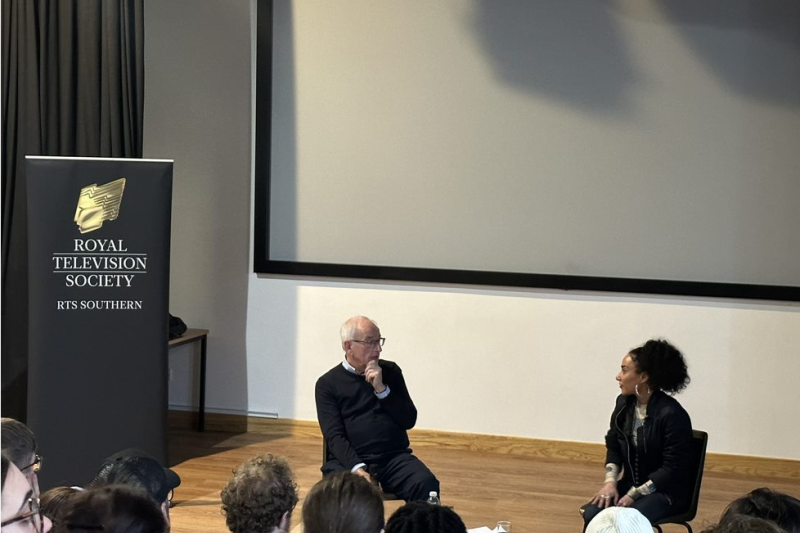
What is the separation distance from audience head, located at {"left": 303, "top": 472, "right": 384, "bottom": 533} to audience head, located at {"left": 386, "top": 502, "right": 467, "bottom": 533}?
0.63 ft

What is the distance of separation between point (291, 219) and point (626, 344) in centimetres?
239

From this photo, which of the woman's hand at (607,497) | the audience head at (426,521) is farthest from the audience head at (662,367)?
the audience head at (426,521)

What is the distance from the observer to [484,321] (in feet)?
20.7

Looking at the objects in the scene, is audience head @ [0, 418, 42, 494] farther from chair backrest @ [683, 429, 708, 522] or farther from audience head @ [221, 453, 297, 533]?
chair backrest @ [683, 429, 708, 522]

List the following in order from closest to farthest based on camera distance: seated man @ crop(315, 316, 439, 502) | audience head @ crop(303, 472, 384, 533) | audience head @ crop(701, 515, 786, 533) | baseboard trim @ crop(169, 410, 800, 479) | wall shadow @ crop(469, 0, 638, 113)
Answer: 1. audience head @ crop(701, 515, 786, 533)
2. audience head @ crop(303, 472, 384, 533)
3. seated man @ crop(315, 316, 439, 502)
4. baseboard trim @ crop(169, 410, 800, 479)
5. wall shadow @ crop(469, 0, 638, 113)

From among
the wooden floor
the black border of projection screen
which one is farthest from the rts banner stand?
the black border of projection screen

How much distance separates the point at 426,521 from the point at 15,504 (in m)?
0.86

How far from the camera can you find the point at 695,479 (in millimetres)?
3779

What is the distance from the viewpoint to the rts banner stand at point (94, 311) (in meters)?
4.88

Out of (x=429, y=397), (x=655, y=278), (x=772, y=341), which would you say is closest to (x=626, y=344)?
(x=655, y=278)

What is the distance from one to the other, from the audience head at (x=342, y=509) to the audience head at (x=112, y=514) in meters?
0.48

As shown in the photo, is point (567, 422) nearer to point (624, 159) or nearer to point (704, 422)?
point (704, 422)

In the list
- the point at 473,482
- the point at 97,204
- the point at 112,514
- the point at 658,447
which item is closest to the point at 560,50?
the point at 473,482

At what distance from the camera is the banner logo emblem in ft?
16.3
